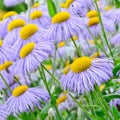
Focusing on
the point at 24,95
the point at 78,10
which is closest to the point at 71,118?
the point at 24,95

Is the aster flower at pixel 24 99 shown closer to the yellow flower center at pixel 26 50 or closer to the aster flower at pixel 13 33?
the yellow flower center at pixel 26 50

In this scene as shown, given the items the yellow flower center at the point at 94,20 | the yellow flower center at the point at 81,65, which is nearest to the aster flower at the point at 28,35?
the yellow flower center at the point at 81,65

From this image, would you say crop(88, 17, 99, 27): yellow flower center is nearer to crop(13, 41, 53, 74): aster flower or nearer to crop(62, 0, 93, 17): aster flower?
crop(62, 0, 93, 17): aster flower

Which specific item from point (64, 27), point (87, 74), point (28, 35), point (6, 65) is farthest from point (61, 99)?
point (87, 74)

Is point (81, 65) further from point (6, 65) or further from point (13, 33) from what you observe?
point (13, 33)

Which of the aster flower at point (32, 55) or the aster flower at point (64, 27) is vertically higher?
the aster flower at point (64, 27)

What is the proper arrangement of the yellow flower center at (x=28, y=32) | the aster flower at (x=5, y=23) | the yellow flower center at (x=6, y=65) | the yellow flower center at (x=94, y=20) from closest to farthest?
1. the yellow flower center at (x=28, y=32)
2. the yellow flower center at (x=6, y=65)
3. the yellow flower center at (x=94, y=20)
4. the aster flower at (x=5, y=23)

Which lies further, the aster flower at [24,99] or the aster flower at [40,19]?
the aster flower at [40,19]
